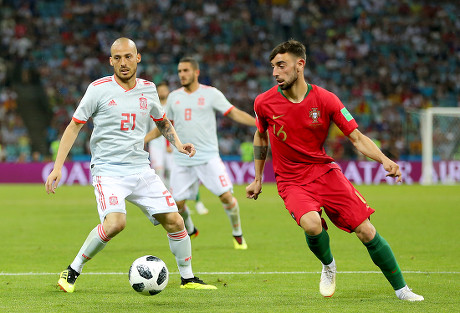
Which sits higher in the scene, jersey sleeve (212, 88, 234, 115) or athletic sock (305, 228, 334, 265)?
jersey sleeve (212, 88, 234, 115)

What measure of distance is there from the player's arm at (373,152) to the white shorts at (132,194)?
1.87m

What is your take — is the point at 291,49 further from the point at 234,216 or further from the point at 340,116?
the point at 234,216

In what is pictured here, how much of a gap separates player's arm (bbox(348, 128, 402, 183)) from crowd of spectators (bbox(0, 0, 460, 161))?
23.3 metres

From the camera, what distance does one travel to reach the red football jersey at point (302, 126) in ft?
21.8

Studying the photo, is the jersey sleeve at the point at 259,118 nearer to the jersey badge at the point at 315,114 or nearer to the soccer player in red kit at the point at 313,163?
the soccer player in red kit at the point at 313,163

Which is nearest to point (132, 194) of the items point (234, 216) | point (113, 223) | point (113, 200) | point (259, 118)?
point (113, 200)

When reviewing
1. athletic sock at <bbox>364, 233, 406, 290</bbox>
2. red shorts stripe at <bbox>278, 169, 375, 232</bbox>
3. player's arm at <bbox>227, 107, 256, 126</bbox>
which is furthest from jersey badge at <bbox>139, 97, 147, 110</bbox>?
player's arm at <bbox>227, 107, 256, 126</bbox>

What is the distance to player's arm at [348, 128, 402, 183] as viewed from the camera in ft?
20.1

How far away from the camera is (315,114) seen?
6.65 meters

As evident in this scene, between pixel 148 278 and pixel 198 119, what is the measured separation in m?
4.75

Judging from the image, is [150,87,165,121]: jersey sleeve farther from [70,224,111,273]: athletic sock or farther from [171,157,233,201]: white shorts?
[171,157,233,201]: white shorts

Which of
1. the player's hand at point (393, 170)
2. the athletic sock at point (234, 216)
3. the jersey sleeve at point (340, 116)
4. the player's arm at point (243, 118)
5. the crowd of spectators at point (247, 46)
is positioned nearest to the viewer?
the player's hand at point (393, 170)

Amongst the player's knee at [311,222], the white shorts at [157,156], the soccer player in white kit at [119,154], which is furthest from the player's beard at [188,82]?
the white shorts at [157,156]

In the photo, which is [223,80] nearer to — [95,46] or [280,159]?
[95,46]
